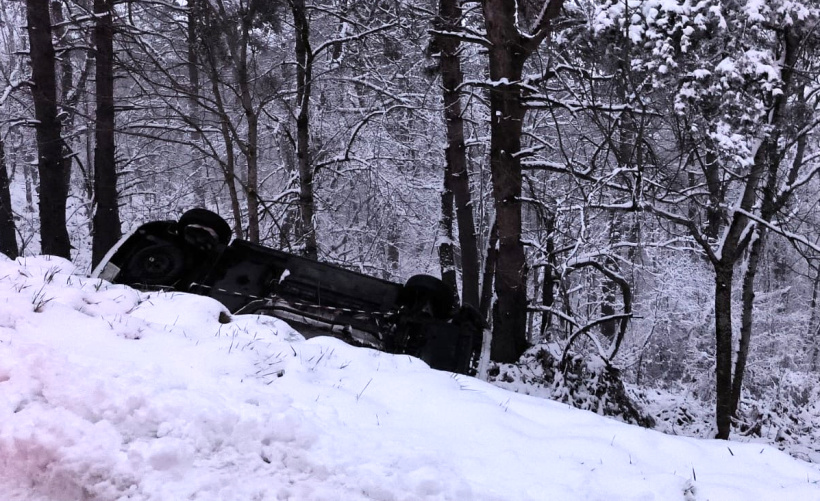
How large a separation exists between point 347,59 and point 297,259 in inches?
234

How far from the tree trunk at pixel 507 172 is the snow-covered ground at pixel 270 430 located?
5.03 metres

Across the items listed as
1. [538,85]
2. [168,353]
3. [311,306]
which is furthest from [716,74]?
[168,353]

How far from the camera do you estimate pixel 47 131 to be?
10.8 m

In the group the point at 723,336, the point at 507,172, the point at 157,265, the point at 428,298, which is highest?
the point at 507,172

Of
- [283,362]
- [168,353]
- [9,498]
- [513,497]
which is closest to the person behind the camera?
[9,498]

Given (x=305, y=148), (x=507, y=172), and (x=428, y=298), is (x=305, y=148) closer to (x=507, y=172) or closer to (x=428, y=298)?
(x=507, y=172)

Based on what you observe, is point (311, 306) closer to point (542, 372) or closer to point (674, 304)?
point (542, 372)

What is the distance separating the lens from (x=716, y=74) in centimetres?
831

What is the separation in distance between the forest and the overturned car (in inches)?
57.4

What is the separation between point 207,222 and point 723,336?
709 centimetres

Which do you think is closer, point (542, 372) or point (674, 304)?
point (542, 372)

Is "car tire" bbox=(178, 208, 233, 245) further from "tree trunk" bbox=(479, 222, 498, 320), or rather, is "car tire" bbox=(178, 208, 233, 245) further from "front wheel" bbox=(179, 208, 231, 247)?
"tree trunk" bbox=(479, 222, 498, 320)

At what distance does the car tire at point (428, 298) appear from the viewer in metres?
8.81

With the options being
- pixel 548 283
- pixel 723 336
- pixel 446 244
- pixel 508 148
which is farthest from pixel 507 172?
pixel 446 244
